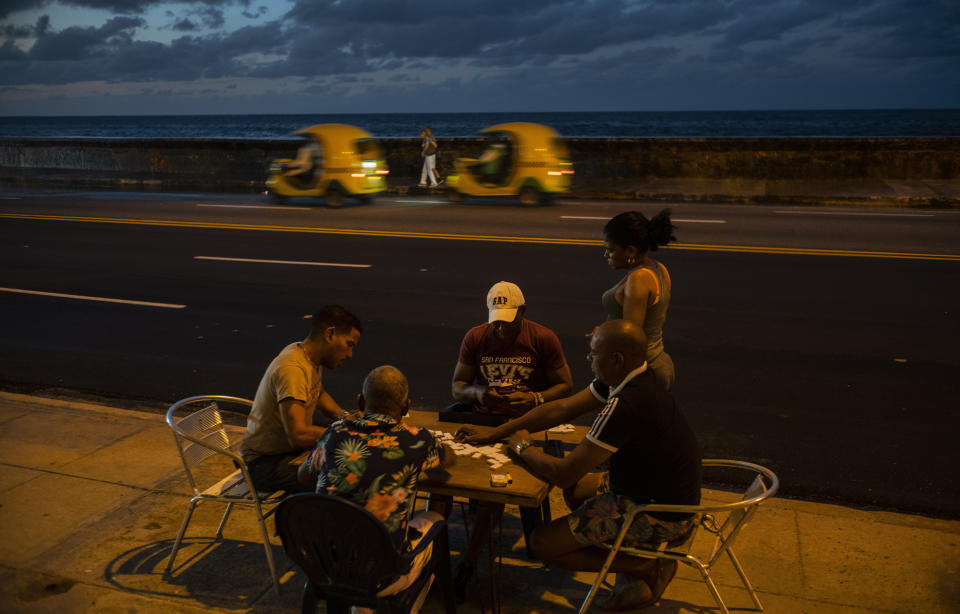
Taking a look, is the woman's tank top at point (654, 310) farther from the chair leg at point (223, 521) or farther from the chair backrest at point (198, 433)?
the chair leg at point (223, 521)

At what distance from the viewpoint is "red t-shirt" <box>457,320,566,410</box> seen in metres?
5.36

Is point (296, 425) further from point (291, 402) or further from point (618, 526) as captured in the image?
point (618, 526)

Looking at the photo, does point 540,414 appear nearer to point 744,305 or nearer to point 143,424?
point 143,424

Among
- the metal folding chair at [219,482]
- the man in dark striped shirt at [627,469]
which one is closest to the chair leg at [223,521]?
the metal folding chair at [219,482]

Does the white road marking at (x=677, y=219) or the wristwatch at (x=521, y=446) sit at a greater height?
the wristwatch at (x=521, y=446)

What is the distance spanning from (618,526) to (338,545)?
53.2 inches

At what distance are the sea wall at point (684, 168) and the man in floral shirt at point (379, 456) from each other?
19617 millimetres

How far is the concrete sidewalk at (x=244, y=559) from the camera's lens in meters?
4.31

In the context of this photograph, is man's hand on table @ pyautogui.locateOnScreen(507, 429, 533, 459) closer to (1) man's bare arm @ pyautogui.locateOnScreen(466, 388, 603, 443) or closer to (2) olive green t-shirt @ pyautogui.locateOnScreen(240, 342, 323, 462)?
(1) man's bare arm @ pyautogui.locateOnScreen(466, 388, 603, 443)

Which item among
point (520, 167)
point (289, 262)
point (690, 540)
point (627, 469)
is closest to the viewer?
point (627, 469)

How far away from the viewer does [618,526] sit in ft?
13.3

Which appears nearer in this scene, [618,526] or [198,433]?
[618,526]

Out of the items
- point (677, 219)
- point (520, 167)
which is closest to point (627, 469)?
point (677, 219)

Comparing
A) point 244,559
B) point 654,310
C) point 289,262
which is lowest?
point 244,559
